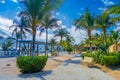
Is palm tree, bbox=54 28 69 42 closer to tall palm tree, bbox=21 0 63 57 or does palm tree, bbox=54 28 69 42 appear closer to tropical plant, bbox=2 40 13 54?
tropical plant, bbox=2 40 13 54

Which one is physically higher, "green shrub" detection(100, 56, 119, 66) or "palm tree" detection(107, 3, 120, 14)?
"palm tree" detection(107, 3, 120, 14)

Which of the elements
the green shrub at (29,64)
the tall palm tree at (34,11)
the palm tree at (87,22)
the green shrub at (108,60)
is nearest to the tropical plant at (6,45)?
the palm tree at (87,22)

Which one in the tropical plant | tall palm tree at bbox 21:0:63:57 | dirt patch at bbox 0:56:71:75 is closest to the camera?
dirt patch at bbox 0:56:71:75

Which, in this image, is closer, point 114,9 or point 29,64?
point 29,64

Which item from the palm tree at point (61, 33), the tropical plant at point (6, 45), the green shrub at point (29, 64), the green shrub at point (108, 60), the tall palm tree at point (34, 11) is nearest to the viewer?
the green shrub at point (29, 64)

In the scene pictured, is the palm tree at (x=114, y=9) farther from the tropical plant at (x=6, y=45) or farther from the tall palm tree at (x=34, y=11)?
the tropical plant at (x=6, y=45)

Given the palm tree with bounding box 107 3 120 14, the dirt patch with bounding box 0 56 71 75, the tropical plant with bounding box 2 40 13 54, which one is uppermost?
the palm tree with bounding box 107 3 120 14

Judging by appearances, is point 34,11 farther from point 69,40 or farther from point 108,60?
point 69,40

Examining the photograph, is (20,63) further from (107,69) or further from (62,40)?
(62,40)

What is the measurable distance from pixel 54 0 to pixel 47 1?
81 cm

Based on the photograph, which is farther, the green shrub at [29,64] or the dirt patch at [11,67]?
the dirt patch at [11,67]

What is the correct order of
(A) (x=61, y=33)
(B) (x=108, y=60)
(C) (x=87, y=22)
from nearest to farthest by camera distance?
(B) (x=108, y=60) → (C) (x=87, y=22) → (A) (x=61, y=33)

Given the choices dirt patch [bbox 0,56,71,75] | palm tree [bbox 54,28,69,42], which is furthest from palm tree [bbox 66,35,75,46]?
dirt patch [bbox 0,56,71,75]

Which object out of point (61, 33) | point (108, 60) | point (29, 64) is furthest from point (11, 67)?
point (61, 33)
